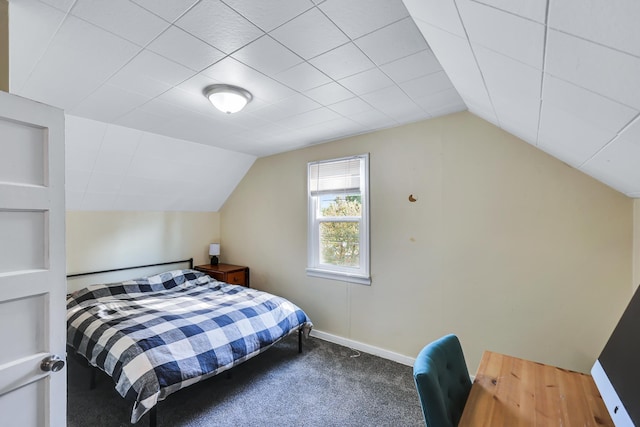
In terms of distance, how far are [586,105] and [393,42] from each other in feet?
2.90

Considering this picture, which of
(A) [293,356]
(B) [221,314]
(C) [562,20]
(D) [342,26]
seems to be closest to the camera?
(C) [562,20]

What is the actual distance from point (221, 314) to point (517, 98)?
2.62 m

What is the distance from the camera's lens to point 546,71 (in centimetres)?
101

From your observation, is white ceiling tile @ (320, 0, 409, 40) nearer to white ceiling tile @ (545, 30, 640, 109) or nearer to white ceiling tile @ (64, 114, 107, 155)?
white ceiling tile @ (545, 30, 640, 109)

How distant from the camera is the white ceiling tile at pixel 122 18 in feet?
4.01

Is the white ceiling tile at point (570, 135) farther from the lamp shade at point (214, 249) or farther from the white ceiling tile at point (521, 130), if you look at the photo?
→ the lamp shade at point (214, 249)

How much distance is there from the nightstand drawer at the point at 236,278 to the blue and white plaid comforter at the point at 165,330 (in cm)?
46

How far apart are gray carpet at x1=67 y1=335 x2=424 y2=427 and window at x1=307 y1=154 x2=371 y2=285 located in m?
0.91

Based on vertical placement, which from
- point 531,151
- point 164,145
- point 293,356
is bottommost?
point 293,356

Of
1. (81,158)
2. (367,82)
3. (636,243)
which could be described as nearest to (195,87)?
(367,82)

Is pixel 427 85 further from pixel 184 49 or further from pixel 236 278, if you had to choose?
pixel 236 278

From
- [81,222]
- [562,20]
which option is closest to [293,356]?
[81,222]

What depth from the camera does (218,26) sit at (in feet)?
4.47

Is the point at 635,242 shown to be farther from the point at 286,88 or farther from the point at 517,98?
the point at 286,88
